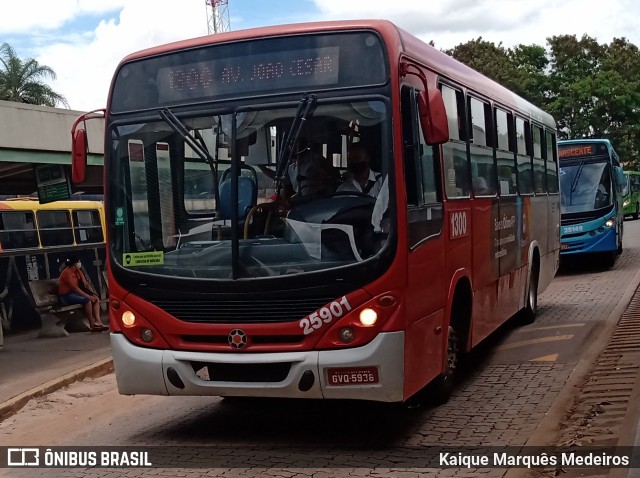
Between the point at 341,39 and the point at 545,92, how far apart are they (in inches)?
1895

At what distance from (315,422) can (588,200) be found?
1452cm

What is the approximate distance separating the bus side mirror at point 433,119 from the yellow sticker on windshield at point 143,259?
87.8 inches

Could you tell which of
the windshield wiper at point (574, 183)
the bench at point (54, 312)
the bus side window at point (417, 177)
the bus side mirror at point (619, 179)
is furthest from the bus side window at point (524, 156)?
the bus side mirror at point (619, 179)

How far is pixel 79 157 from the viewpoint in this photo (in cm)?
752

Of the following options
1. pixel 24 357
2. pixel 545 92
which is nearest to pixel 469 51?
pixel 545 92

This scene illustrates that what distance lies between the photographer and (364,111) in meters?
6.61

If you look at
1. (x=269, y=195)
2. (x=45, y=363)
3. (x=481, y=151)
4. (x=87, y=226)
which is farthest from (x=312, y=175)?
(x=87, y=226)

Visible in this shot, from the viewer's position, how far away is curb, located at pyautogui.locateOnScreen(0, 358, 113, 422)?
9.16 meters

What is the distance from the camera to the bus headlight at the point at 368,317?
6.48m

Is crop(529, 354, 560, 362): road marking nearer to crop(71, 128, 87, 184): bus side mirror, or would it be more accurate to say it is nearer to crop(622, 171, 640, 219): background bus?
crop(71, 128, 87, 184): bus side mirror

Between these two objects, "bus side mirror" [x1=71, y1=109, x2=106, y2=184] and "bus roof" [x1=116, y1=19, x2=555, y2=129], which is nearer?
"bus roof" [x1=116, y1=19, x2=555, y2=129]

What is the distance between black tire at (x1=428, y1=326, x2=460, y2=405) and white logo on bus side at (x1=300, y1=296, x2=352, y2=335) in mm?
1706

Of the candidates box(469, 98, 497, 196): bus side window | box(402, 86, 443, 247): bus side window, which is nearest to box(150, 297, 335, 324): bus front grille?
box(402, 86, 443, 247): bus side window

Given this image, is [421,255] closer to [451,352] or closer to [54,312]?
[451,352]
